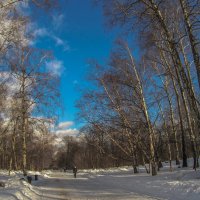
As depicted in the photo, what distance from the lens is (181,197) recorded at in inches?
441

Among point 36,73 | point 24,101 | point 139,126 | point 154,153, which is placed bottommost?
point 154,153

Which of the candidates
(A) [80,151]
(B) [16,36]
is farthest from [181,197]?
(A) [80,151]

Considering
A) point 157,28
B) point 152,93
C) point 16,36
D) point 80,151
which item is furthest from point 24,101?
point 80,151

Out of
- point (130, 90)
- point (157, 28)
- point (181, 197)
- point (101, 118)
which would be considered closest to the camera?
point (181, 197)

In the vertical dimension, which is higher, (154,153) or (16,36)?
(16,36)

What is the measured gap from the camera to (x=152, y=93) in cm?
2470

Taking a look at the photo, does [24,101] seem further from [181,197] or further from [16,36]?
[181,197]

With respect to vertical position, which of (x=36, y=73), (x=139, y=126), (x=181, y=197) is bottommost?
(x=181, y=197)

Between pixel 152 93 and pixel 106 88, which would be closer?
pixel 152 93

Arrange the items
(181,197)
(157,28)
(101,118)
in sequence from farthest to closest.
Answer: (101,118), (157,28), (181,197)

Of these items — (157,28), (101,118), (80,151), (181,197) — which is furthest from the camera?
(80,151)

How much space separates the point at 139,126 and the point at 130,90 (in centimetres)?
272

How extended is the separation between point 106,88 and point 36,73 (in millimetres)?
5883

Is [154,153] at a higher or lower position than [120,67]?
lower
